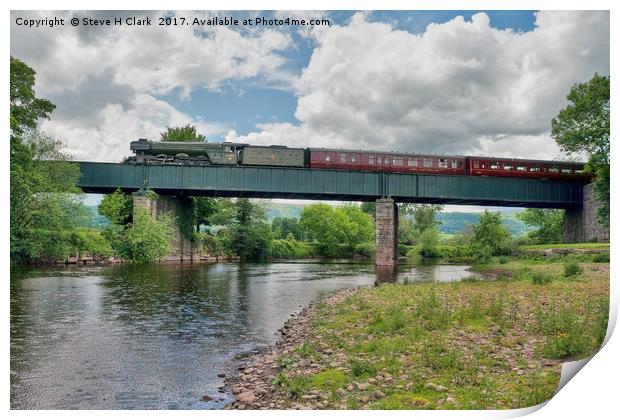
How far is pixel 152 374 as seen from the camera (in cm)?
959

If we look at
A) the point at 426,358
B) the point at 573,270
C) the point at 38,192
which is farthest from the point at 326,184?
the point at 426,358

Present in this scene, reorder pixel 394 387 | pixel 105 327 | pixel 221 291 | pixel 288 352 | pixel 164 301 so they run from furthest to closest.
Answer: pixel 221 291 < pixel 164 301 < pixel 105 327 < pixel 288 352 < pixel 394 387

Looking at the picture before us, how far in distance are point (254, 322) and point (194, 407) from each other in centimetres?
774

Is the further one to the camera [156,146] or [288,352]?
[156,146]

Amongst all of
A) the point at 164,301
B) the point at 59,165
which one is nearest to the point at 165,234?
the point at 59,165

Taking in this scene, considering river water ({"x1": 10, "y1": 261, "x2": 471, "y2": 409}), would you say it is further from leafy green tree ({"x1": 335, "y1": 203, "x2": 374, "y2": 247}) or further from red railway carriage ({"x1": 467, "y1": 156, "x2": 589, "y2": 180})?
leafy green tree ({"x1": 335, "y1": 203, "x2": 374, "y2": 247})

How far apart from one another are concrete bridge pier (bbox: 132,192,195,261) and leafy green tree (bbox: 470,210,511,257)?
29360 mm

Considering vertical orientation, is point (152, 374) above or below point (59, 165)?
below

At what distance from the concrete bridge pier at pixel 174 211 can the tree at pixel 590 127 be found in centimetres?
3951

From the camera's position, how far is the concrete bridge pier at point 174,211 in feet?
152

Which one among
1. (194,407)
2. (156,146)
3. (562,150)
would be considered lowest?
(194,407)

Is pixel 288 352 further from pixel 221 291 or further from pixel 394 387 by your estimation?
pixel 221 291

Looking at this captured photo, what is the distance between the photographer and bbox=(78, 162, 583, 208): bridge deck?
46.5 m

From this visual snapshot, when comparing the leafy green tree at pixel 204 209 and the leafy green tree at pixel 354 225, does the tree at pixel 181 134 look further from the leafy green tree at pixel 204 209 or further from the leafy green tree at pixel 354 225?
the leafy green tree at pixel 354 225
